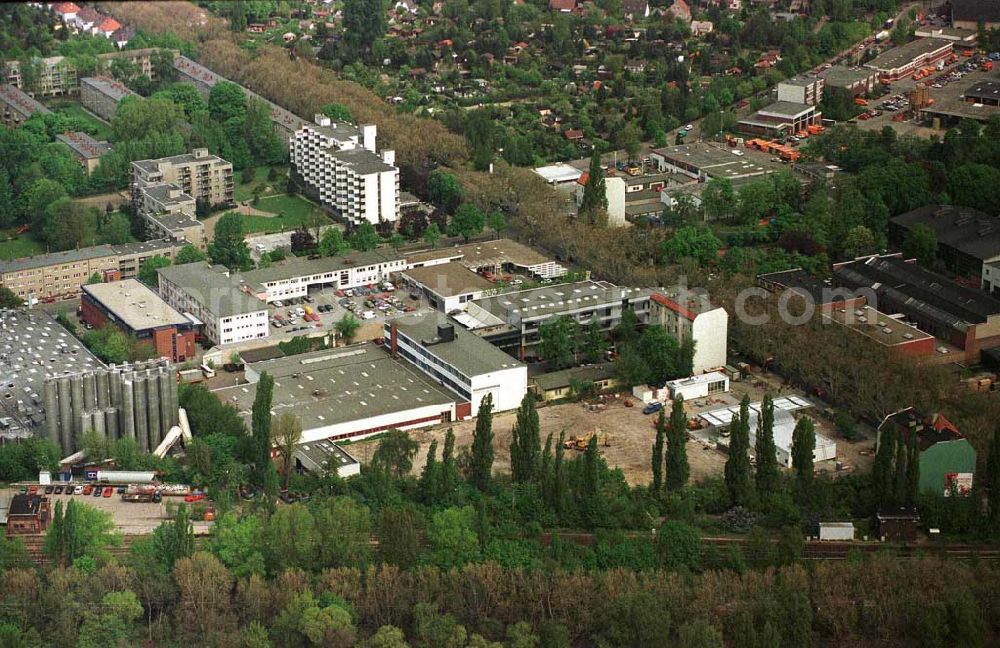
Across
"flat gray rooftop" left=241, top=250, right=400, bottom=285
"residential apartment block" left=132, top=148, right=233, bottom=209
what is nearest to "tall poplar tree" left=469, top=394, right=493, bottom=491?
"flat gray rooftop" left=241, top=250, right=400, bottom=285

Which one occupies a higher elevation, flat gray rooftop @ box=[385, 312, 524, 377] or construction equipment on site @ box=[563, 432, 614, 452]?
flat gray rooftop @ box=[385, 312, 524, 377]

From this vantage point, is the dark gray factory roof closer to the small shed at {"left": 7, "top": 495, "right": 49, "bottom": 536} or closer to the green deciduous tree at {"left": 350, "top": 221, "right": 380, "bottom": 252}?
the green deciduous tree at {"left": 350, "top": 221, "right": 380, "bottom": 252}

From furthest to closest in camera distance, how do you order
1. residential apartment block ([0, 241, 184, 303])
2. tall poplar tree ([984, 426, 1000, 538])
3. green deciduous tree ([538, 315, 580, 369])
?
residential apartment block ([0, 241, 184, 303]) < green deciduous tree ([538, 315, 580, 369]) < tall poplar tree ([984, 426, 1000, 538])

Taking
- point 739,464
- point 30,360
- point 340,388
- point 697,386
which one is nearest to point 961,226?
point 697,386

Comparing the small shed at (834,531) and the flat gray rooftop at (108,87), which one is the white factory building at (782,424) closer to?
the small shed at (834,531)

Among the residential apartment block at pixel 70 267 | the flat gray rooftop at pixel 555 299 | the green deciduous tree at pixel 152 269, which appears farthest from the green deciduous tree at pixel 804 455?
Result: the residential apartment block at pixel 70 267

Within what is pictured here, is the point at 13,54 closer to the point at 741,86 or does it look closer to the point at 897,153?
the point at 741,86

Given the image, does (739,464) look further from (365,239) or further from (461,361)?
(365,239)

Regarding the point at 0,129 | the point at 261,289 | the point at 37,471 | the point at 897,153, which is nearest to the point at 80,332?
the point at 261,289
